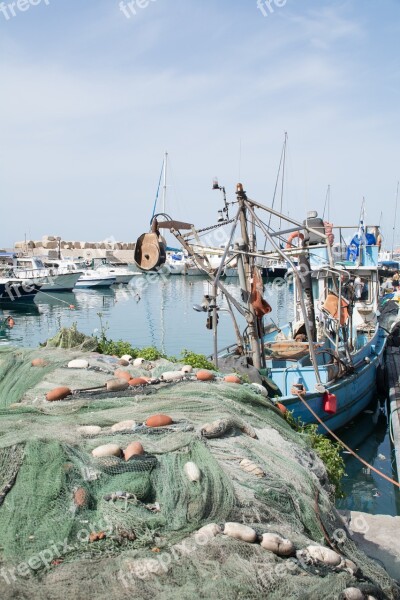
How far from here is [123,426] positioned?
4566mm

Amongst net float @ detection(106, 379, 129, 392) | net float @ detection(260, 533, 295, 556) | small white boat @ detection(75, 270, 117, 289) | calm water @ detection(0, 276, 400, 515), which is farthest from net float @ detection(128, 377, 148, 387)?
small white boat @ detection(75, 270, 117, 289)

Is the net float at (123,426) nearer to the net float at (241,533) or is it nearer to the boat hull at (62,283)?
the net float at (241,533)

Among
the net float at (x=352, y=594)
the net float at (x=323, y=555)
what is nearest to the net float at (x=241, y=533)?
the net float at (x=323, y=555)

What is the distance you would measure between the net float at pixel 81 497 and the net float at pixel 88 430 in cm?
75

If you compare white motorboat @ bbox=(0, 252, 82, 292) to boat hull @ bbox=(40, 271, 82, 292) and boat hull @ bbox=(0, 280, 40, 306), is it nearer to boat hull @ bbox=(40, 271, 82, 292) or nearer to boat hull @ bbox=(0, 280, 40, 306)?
boat hull @ bbox=(40, 271, 82, 292)

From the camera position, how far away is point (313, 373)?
1038 cm

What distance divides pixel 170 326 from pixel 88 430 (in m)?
27.2

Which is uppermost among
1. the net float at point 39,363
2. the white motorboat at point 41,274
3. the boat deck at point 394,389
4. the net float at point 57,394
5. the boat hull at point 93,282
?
the net float at point 39,363

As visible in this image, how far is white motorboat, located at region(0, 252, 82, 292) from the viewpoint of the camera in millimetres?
42219

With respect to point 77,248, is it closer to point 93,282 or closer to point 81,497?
point 93,282

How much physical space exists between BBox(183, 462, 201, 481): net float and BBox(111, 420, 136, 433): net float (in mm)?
714

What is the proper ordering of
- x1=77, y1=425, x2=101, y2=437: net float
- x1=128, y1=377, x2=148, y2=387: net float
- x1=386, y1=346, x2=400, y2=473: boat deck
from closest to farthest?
x1=77, y1=425, x2=101, y2=437: net float, x1=128, y1=377, x2=148, y2=387: net float, x1=386, y1=346, x2=400, y2=473: boat deck

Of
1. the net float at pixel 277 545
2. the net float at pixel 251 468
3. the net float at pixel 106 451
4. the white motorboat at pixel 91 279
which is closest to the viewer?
the net float at pixel 277 545

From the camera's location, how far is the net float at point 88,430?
14.5 ft
